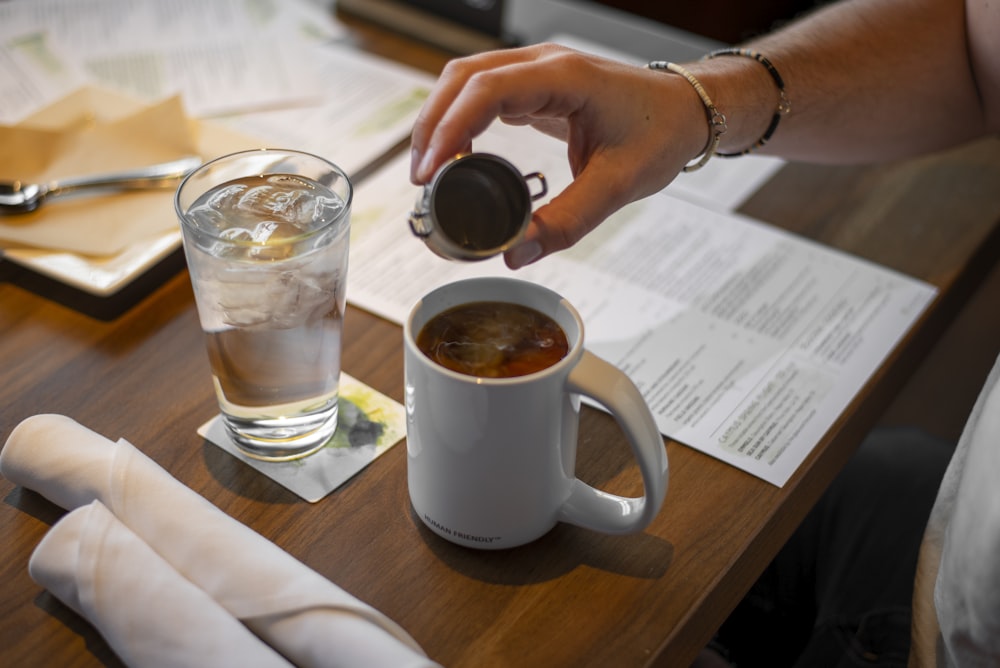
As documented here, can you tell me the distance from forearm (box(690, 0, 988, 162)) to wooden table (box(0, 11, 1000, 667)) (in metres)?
0.18

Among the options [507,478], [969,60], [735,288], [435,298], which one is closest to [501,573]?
[507,478]

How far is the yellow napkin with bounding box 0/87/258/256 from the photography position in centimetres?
91

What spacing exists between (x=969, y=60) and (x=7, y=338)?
1.00m

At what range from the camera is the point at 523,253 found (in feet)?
2.11

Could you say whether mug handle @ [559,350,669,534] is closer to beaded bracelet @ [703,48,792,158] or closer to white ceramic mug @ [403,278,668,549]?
white ceramic mug @ [403,278,668,549]

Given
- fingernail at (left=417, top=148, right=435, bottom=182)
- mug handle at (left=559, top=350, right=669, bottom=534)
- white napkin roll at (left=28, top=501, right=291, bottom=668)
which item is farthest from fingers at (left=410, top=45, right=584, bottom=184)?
white napkin roll at (left=28, top=501, right=291, bottom=668)

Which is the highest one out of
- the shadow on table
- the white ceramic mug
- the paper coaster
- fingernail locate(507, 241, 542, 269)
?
fingernail locate(507, 241, 542, 269)

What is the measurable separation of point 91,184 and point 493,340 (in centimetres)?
57

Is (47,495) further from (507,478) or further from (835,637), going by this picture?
(835,637)

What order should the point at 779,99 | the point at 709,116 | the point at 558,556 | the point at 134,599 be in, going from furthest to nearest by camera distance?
1. the point at 779,99
2. the point at 709,116
3. the point at 558,556
4. the point at 134,599

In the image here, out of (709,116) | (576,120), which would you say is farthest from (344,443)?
(709,116)

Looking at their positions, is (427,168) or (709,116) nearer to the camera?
(427,168)

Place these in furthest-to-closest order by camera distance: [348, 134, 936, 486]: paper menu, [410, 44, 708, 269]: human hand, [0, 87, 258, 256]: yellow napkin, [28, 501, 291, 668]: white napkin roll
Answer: [0, 87, 258, 256]: yellow napkin → [348, 134, 936, 486]: paper menu → [410, 44, 708, 269]: human hand → [28, 501, 291, 668]: white napkin roll

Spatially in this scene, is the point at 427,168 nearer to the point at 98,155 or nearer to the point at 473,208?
the point at 473,208
